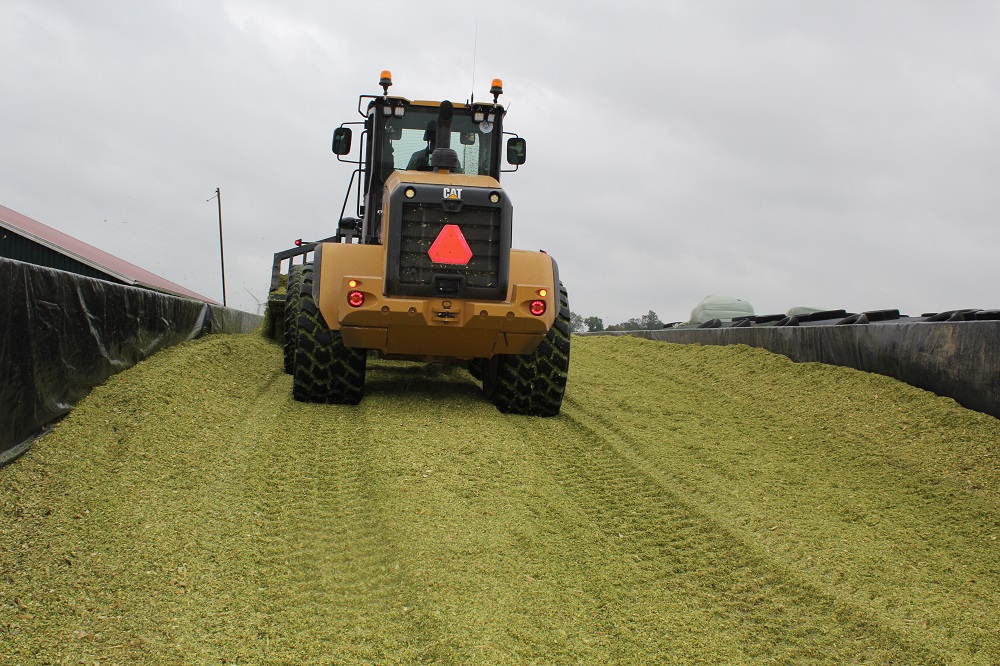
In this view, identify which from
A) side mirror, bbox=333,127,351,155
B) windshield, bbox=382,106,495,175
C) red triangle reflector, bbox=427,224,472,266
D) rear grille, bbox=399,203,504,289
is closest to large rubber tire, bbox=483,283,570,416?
rear grille, bbox=399,203,504,289

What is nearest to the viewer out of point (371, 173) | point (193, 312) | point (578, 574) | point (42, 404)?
point (578, 574)

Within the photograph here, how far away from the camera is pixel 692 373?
368 inches

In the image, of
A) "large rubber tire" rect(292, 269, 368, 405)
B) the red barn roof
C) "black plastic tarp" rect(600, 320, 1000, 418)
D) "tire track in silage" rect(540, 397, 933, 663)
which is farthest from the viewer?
the red barn roof

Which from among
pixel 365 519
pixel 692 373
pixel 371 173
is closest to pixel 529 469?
pixel 365 519

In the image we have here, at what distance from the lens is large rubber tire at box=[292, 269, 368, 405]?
6914 millimetres

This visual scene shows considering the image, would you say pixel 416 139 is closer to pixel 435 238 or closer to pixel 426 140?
pixel 426 140

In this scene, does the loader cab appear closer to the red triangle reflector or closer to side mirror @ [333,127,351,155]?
side mirror @ [333,127,351,155]

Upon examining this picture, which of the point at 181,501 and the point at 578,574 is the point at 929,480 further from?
the point at 181,501

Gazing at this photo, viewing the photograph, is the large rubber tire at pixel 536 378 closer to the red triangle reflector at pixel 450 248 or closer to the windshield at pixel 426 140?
the red triangle reflector at pixel 450 248

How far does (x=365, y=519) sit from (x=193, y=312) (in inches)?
229

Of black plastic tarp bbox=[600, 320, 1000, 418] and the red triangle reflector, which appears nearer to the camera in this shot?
black plastic tarp bbox=[600, 320, 1000, 418]

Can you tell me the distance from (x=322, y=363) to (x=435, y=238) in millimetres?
1398

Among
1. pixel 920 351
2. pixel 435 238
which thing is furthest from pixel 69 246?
pixel 920 351

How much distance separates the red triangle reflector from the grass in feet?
3.98
